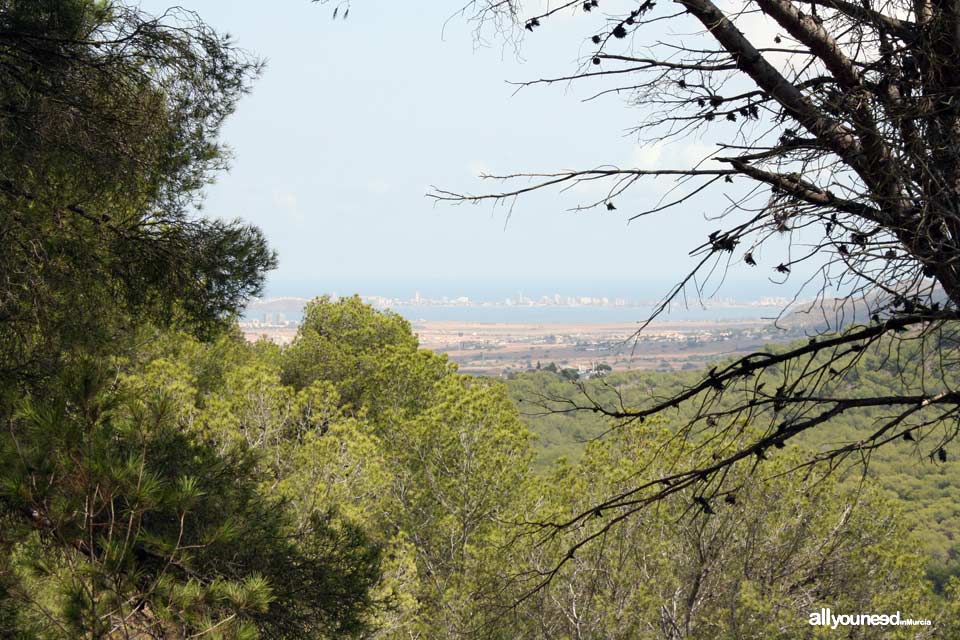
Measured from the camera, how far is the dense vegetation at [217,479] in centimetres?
276

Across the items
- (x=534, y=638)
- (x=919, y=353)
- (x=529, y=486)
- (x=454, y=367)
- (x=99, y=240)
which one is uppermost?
(x=99, y=240)

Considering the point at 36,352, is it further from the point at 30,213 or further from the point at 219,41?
the point at 219,41

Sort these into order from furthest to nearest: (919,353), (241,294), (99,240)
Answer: (241,294), (99,240), (919,353)

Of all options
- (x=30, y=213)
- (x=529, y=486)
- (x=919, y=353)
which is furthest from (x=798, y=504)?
(x=30, y=213)

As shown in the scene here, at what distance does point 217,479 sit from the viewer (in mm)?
4453

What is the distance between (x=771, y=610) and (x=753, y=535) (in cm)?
133

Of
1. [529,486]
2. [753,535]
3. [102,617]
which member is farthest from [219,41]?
[753,535]

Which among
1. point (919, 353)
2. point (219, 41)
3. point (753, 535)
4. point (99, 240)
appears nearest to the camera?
point (919, 353)

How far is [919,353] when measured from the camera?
240 centimetres

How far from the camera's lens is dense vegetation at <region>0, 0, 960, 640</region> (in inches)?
109

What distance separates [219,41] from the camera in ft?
18.0

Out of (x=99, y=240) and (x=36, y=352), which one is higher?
(x=99, y=240)

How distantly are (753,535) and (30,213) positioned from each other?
8554mm

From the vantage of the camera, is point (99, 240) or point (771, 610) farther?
point (771, 610)
